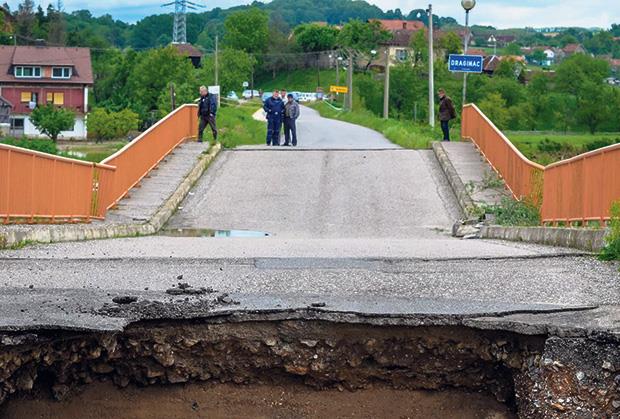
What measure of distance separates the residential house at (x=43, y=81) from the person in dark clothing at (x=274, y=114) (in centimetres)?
7830

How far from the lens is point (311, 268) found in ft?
41.5

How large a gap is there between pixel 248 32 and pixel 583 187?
5950 inches

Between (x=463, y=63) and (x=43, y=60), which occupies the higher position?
(x=43, y=60)

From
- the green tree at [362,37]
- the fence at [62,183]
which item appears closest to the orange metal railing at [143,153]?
the fence at [62,183]

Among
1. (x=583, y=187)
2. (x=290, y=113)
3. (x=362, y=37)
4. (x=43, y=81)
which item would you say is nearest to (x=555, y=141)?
(x=362, y=37)

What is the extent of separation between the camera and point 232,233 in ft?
69.2

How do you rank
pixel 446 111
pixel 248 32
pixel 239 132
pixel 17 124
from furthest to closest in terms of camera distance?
pixel 248 32 → pixel 17 124 → pixel 239 132 → pixel 446 111

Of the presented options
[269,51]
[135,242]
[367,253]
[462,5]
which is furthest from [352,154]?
[269,51]

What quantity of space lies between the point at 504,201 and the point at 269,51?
147m

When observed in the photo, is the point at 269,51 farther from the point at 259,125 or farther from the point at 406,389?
the point at 406,389

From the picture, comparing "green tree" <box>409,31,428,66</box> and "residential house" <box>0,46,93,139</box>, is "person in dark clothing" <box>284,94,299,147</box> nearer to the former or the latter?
"residential house" <box>0,46,93,139</box>

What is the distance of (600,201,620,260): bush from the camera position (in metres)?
12.7

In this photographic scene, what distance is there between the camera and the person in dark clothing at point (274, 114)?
111 ft

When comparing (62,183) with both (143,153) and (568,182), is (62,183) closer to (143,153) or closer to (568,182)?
(143,153)
